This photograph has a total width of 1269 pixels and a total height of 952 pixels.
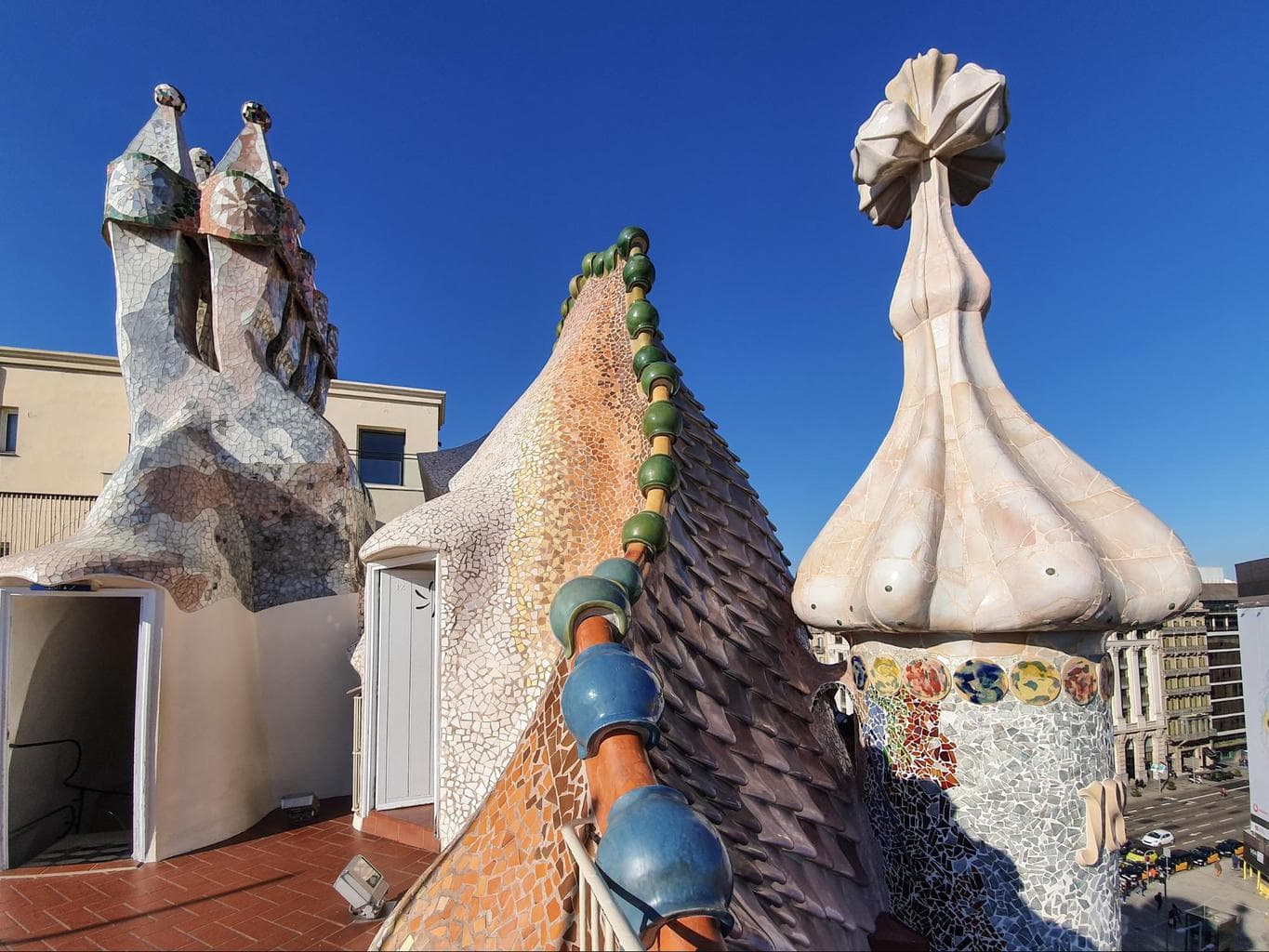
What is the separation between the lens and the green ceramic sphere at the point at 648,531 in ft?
11.2

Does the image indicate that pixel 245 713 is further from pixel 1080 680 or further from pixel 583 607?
pixel 1080 680

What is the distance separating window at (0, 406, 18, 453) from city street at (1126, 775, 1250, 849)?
30.8 metres

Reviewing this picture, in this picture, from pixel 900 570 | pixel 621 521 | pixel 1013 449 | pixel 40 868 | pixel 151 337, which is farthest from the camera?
pixel 151 337

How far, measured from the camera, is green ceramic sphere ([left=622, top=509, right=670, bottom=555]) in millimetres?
3412

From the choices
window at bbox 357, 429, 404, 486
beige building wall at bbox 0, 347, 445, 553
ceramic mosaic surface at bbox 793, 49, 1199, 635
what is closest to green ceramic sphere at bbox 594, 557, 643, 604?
ceramic mosaic surface at bbox 793, 49, 1199, 635

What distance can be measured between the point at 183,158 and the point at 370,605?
4.93 m

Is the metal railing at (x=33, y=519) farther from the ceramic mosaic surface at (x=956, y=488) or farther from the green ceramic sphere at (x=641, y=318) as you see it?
the ceramic mosaic surface at (x=956, y=488)

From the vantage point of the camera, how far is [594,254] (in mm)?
5801

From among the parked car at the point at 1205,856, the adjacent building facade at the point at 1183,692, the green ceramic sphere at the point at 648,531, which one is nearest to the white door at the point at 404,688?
the green ceramic sphere at the point at 648,531

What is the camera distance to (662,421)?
4.09 metres

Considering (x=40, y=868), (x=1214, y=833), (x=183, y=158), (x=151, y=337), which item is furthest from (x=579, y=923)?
(x=1214, y=833)

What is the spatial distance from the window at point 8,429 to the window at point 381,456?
6352mm

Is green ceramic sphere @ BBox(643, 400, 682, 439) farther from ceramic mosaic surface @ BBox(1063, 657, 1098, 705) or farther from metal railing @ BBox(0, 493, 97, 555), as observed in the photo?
metal railing @ BBox(0, 493, 97, 555)

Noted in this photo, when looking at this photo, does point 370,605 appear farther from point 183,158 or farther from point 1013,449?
point 183,158
